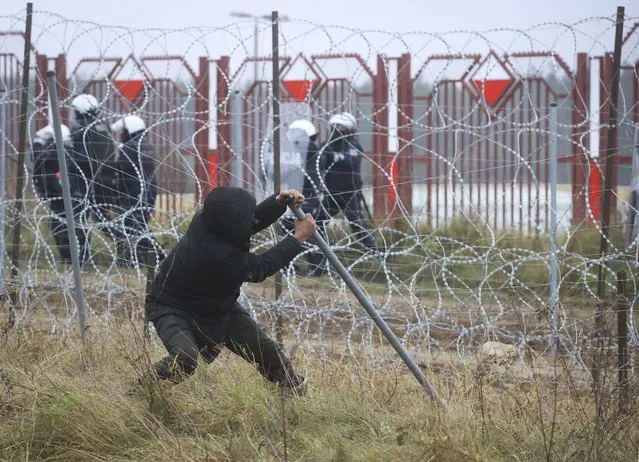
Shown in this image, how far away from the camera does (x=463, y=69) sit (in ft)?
48.6

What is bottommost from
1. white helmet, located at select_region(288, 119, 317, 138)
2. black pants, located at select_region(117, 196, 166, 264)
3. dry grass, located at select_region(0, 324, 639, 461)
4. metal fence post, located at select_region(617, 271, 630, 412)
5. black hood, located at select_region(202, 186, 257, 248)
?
dry grass, located at select_region(0, 324, 639, 461)

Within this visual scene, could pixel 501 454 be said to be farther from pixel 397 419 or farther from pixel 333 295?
pixel 333 295

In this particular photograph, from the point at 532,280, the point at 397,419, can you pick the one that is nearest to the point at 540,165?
the point at 532,280

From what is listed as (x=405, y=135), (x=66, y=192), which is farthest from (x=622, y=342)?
(x=405, y=135)

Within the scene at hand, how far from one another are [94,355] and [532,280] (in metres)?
5.72

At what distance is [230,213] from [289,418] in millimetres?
1029

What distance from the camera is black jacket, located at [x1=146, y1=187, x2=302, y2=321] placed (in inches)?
225

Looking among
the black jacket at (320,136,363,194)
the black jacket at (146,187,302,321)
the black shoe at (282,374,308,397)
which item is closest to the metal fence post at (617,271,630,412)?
the black shoe at (282,374,308,397)

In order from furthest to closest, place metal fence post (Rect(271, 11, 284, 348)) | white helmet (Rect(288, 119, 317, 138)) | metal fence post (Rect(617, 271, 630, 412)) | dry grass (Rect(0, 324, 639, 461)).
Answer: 1. white helmet (Rect(288, 119, 317, 138))
2. metal fence post (Rect(271, 11, 284, 348))
3. metal fence post (Rect(617, 271, 630, 412))
4. dry grass (Rect(0, 324, 639, 461))

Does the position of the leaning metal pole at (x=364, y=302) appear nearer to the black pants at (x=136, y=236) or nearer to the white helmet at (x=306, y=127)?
the black pants at (x=136, y=236)

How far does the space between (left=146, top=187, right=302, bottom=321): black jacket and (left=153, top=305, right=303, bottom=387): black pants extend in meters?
0.06

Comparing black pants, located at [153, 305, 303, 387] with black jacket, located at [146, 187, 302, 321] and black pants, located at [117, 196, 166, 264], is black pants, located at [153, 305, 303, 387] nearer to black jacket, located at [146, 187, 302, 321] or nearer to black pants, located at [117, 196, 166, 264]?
black jacket, located at [146, 187, 302, 321]

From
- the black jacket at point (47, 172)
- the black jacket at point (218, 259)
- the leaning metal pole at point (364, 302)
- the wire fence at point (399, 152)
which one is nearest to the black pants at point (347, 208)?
the wire fence at point (399, 152)

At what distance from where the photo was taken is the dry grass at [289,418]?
488cm
